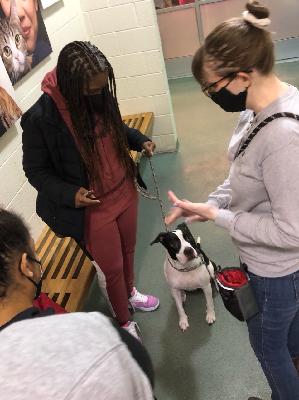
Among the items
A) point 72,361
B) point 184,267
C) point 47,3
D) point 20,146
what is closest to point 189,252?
point 184,267

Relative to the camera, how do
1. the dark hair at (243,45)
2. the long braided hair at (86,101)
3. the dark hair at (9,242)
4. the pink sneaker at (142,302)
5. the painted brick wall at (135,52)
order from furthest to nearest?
the painted brick wall at (135,52) < the pink sneaker at (142,302) < the long braided hair at (86,101) < the dark hair at (243,45) < the dark hair at (9,242)

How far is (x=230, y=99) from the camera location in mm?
1356

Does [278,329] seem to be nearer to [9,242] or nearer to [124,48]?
[9,242]

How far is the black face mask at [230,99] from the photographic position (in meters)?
1.32

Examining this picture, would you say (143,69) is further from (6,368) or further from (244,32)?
(6,368)

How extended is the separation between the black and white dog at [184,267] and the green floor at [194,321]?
4.5 inches

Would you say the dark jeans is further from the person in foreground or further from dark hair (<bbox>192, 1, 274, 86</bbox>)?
the person in foreground

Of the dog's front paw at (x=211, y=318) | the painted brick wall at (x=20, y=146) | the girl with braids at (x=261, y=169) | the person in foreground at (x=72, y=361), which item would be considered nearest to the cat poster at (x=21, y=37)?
the painted brick wall at (x=20, y=146)

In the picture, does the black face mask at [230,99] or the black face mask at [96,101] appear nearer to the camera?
the black face mask at [230,99]

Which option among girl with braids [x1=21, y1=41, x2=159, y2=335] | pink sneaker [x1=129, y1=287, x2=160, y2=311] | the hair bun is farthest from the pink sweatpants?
the hair bun

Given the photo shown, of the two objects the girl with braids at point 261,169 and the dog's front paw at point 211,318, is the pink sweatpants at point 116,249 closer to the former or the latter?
the dog's front paw at point 211,318

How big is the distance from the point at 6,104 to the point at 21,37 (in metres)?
0.57

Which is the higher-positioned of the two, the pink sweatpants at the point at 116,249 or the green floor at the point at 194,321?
the pink sweatpants at the point at 116,249

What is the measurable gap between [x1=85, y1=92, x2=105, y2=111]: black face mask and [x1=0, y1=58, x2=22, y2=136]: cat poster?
2.61 feet
